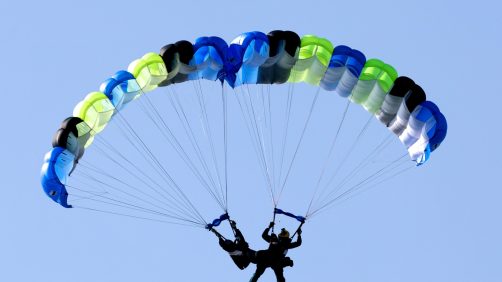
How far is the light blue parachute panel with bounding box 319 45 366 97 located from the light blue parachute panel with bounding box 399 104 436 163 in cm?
132

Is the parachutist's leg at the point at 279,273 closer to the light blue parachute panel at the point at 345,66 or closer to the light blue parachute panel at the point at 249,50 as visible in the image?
the light blue parachute panel at the point at 249,50

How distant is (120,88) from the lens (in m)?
30.0

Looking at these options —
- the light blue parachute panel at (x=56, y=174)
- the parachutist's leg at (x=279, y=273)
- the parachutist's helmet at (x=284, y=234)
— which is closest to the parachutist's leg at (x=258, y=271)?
the parachutist's leg at (x=279, y=273)

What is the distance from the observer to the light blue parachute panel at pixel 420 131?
30859 millimetres

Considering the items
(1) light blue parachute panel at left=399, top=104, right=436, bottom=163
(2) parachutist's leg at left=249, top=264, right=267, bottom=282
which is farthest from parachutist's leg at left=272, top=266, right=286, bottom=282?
(1) light blue parachute panel at left=399, top=104, right=436, bottom=163

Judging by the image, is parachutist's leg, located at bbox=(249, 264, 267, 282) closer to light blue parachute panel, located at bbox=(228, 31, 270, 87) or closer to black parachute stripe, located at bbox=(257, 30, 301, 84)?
light blue parachute panel, located at bbox=(228, 31, 270, 87)

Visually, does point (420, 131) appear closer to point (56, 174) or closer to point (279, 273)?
point (279, 273)

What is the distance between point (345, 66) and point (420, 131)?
1.90 metres

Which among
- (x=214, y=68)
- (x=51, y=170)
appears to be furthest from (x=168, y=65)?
(x=51, y=170)

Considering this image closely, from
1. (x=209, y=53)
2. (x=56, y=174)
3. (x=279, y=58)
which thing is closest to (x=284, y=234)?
(x=279, y=58)

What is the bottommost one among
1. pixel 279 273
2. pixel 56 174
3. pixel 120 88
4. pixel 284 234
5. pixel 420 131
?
pixel 279 273

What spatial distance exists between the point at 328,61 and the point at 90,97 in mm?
4541

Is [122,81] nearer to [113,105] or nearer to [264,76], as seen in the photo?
[113,105]

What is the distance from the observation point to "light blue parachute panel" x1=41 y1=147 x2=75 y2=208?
29.3 metres
